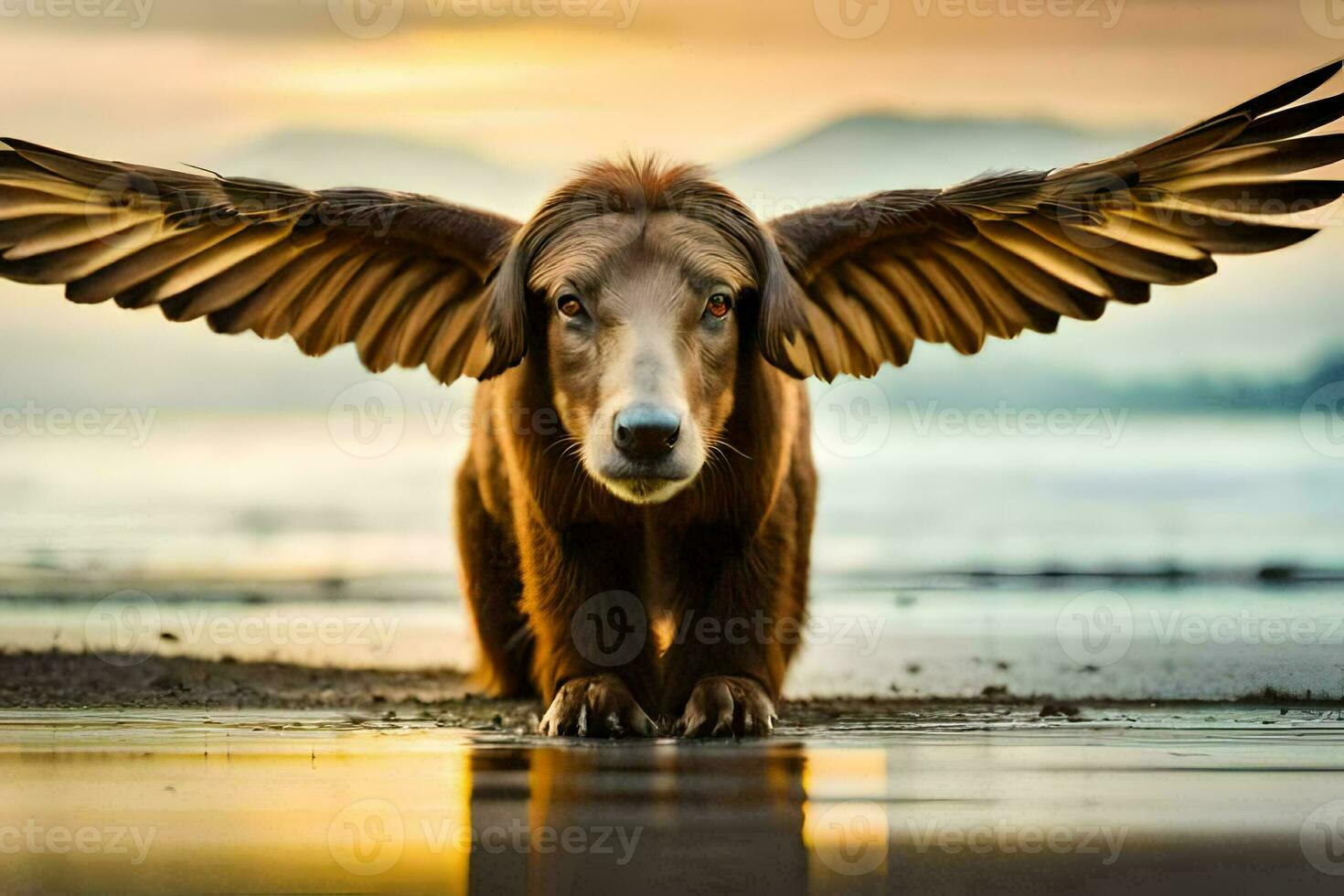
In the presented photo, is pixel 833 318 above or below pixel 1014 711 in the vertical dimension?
above

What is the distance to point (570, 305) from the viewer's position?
705cm

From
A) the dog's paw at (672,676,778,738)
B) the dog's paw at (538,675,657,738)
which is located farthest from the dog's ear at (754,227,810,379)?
the dog's paw at (538,675,657,738)

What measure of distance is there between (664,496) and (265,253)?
2.47 m

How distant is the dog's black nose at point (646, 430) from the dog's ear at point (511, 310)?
0.90 m

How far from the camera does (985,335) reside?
325 inches

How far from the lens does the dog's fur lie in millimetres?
7000

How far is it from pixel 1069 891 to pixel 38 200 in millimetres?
5764

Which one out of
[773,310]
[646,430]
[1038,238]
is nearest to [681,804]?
[646,430]

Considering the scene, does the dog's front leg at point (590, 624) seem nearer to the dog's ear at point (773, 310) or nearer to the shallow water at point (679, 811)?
the shallow water at point (679, 811)

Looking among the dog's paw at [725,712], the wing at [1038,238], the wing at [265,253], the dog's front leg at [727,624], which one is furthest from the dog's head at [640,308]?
the dog's paw at [725,712]

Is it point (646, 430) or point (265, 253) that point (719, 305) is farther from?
point (265, 253)

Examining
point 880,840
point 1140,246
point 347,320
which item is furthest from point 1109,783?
point 347,320

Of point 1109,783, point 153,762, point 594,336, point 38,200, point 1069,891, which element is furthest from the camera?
point 38,200

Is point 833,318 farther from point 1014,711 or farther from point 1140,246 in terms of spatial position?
point 1014,711
